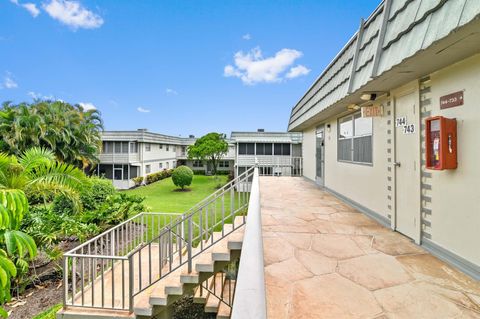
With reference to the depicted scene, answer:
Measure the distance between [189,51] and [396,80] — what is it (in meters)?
24.8

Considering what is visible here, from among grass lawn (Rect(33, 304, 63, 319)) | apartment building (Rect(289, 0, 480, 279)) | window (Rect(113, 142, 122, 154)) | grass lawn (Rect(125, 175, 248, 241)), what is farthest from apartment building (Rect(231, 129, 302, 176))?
grass lawn (Rect(33, 304, 63, 319))

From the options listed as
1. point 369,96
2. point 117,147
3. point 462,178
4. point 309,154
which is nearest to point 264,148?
point 309,154

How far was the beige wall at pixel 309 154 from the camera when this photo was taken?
9.42m

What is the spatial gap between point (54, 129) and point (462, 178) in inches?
733

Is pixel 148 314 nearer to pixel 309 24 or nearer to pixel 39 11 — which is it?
pixel 309 24

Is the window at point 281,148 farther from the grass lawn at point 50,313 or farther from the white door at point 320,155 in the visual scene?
the grass lawn at point 50,313

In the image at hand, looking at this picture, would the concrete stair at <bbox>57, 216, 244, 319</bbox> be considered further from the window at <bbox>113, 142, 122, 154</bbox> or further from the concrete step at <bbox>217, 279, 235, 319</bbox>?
the window at <bbox>113, 142, 122, 154</bbox>

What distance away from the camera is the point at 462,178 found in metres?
2.62

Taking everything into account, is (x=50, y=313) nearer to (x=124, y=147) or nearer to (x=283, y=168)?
(x=283, y=168)

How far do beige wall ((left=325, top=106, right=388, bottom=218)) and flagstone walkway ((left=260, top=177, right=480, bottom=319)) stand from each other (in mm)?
593

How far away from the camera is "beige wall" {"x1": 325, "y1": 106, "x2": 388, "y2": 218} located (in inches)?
170

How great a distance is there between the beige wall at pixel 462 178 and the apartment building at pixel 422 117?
0.01 metres


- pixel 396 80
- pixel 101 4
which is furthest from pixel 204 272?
pixel 101 4

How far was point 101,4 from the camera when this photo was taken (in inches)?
619
